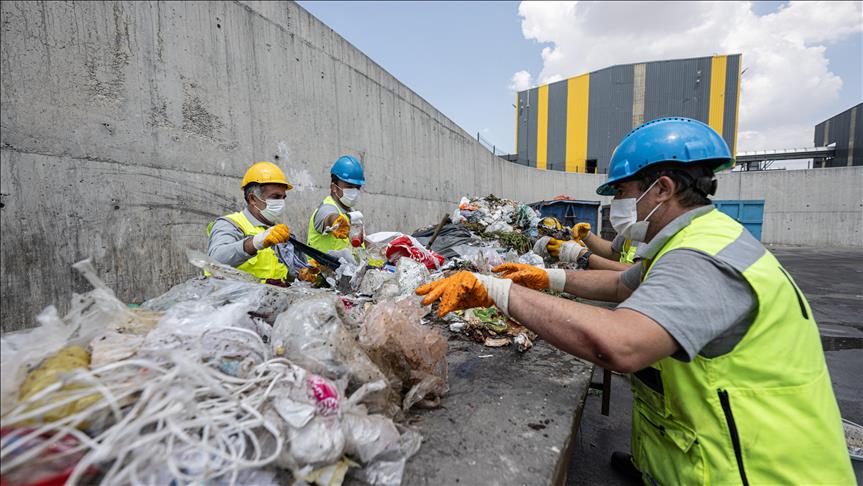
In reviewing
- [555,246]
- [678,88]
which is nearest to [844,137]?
[678,88]

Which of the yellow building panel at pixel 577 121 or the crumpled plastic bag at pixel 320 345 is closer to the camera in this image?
the crumpled plastic bag at pixel 320 345

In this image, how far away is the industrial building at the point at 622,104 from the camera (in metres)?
19.2

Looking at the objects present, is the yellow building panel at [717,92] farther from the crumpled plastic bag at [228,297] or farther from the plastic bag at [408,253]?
the crumpled plastic bag at [228,297]

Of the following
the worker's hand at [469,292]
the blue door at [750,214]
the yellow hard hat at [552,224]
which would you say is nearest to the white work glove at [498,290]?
the worker's hand at [469,292]

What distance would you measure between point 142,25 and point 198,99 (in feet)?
1.90

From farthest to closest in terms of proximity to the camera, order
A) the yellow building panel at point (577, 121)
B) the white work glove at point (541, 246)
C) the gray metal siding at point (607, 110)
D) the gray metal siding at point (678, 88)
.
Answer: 1. the yellow building panel at point (577, 121)
2. the gray metal siding at point (607, 110)
3. the gray metal siding at point (678, 88)
4. the white work glove at point (541, 246)

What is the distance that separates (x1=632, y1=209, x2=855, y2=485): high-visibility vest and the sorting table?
428 mm

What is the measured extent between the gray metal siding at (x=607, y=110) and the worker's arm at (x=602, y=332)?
20.8 m

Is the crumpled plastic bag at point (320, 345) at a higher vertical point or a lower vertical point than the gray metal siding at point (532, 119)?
lower

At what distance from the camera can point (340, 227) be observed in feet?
10.2

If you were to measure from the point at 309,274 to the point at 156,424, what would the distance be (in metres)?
2.15

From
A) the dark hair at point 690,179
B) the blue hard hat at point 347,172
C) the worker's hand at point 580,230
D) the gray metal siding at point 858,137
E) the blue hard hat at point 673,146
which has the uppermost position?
the gray metal siding at point 858,137

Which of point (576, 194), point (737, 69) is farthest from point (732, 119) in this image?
point (576, 194)

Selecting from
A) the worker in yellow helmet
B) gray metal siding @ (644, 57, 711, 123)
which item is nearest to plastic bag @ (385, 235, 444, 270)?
the worker in yellow helmet
